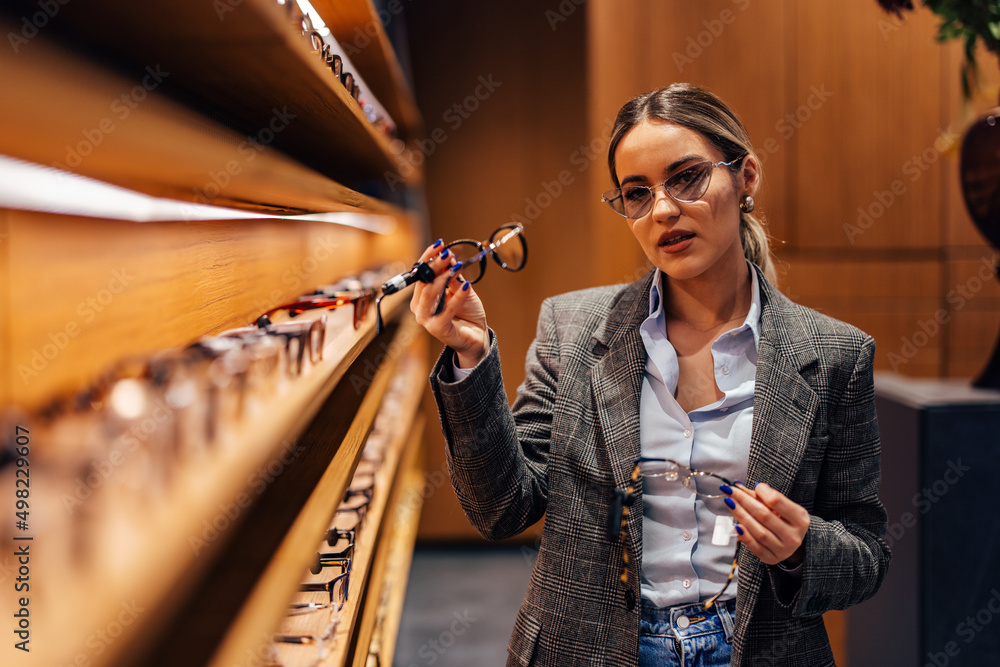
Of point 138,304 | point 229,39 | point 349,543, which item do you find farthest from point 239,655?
point 349,543

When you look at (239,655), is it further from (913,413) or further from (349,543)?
(913,413)

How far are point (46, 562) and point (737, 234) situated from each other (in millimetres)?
1235

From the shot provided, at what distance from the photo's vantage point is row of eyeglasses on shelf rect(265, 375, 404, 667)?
111cm

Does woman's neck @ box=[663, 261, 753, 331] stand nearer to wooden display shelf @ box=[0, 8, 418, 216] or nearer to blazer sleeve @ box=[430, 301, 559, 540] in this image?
blazer sleeve @ box=[430, 301, 559, 540]

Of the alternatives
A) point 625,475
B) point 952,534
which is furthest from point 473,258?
point 952,534

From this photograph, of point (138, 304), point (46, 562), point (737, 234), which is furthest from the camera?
point (737, 234)

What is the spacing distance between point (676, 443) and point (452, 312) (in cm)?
45

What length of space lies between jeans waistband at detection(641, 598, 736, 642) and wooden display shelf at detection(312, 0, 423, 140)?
1.40 m

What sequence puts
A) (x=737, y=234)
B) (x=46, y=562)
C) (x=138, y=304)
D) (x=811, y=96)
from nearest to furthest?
(x=46, y=562)
(x=138, y=304)
(x=737, y=234)
(x=811, y=96)

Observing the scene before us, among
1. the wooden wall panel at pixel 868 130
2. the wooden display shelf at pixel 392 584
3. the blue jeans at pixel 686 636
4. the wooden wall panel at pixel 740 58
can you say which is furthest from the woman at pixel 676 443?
the wooden wall panel at pixel 868 130

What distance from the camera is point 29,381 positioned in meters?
0.68

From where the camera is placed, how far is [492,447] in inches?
46.7

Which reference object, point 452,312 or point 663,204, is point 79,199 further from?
point 663,204

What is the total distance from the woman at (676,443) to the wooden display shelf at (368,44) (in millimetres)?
753
